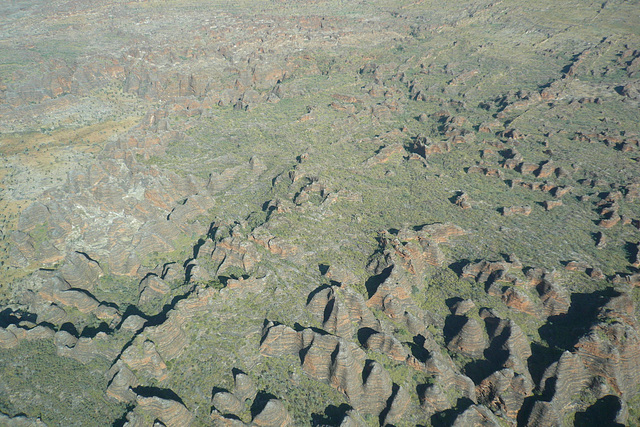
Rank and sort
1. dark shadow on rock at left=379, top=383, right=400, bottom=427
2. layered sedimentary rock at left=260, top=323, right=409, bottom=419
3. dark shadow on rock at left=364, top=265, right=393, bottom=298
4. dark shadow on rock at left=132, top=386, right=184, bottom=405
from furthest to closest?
dark shadow on rock at left=364, top=265, right=393, bottom=298, dark shadow on rock at left=132, top=386, right=184, bottom=405, layered sedimentary rock at left=260, top=323, right=409, bottom=419, dark shadow on rock at left=379, top=383, right=400, bottom=427

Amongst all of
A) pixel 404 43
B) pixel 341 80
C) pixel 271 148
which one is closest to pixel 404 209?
pixel 271 148

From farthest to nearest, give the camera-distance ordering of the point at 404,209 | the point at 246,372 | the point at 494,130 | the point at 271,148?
1. the point at 494,130
2. the point at 271,148
3. the point at 404,209
4. the point at 246,372

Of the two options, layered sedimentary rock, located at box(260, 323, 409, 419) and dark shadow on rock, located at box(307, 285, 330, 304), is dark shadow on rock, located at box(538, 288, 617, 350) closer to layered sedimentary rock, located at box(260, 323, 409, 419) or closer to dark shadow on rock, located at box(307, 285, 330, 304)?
layered sedimentary rock, located at box(260, 323, 409, 419)

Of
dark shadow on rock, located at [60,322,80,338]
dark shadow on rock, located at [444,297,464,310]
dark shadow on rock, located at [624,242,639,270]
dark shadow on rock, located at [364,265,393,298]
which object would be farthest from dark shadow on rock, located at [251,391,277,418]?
dark shadow on rock, located at [624,242,639,270]

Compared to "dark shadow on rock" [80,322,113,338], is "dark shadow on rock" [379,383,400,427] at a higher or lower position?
lower

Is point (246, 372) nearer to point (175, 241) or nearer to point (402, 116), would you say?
point (175, 241)

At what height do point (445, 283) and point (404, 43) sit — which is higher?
point (404, 43)

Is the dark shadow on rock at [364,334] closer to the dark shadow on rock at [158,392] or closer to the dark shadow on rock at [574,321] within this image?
the dark shadow on rock at [158,392]

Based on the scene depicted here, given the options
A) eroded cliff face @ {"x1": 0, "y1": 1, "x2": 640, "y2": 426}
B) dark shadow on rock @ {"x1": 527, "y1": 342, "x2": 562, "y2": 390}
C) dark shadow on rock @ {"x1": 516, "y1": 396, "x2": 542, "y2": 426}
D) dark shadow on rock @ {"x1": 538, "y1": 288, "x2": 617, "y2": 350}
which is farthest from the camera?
dark shadow on rock @ {"x1": 538, "y1": 288, "x2": 617, "y2": 350}

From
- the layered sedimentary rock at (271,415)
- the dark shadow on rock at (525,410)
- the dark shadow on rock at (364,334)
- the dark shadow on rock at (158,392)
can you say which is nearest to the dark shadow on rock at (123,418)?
the dark shadow on rock at (158,392)

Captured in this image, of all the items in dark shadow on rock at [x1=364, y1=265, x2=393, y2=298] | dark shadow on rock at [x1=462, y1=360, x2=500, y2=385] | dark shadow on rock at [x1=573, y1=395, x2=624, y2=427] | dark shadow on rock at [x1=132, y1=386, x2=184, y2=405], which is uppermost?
dark shadow on rock at [x1=364, y1=265, x2=393, y2=298]
